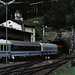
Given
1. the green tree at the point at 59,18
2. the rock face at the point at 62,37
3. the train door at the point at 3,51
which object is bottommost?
the train door at the point at 3,51

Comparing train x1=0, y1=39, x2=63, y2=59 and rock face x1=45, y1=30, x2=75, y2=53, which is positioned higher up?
rock face x1=45, y1=30, x2=75, y2=53

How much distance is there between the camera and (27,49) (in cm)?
3466

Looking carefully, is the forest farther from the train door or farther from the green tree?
the train door

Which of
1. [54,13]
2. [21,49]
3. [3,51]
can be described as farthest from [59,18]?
[3,51]

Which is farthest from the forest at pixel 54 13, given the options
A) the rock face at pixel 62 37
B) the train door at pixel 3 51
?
the train door at pixel 3 51

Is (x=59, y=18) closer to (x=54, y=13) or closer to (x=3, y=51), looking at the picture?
(x=54, y=13)

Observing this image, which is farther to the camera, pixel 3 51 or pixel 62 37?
pixel 62 37

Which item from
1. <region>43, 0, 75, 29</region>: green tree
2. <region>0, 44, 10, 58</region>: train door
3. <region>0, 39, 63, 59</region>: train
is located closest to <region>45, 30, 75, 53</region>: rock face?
<region>0, 39, 63, 59</region>: train

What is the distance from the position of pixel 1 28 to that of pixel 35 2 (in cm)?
8118

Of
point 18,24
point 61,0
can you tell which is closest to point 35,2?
point 61,0

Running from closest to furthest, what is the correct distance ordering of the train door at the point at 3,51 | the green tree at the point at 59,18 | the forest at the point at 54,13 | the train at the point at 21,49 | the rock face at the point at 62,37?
1. the train door at the point at 3,51
2. the train at the point at 21,49
3. the rock face at the point at 62,37
4. the forest at the point at 54,13
5. the green tree at the point at 59,18

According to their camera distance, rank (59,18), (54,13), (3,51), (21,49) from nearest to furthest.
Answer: (3,51) → (21,49) → (59,18) → (54,13)

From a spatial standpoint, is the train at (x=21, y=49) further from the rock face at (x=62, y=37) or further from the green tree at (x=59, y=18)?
the green tree at (x=59, y=18)

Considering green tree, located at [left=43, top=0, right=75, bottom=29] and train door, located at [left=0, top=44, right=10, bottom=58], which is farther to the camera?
green tree, located at [left=43, top=0, right=75, bottom=29]
